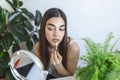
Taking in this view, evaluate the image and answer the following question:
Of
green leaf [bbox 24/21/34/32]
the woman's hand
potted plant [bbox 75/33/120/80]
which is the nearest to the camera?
potted plant [bbox 75/33/120/80]

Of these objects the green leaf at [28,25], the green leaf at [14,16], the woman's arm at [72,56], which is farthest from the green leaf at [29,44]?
the woman's arm at [72,56]

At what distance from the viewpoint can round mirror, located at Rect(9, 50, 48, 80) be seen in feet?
3.10

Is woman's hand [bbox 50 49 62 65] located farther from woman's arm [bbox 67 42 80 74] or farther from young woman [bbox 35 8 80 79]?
woman's arm [bbox 67 42 80 74]

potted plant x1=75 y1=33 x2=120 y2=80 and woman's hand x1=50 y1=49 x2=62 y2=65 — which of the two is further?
woman's hand x1=50 y1=49 x2=62 y2=65

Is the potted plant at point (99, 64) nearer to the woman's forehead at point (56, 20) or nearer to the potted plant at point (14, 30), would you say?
the woman's forehead at point (56, 20)

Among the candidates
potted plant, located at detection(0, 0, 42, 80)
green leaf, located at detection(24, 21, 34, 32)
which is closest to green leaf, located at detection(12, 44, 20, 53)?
potted plant, located at detection(0, 0, 42, 80)

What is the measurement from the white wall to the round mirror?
0.98m

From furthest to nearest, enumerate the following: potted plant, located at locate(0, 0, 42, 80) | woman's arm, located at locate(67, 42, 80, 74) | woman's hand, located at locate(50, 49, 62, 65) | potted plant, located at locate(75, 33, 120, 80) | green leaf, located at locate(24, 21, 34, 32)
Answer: green leaf, located at locate(24, 21, 34, 32) → potted plant, located at locate(0, 0, 42, 80) → woman's arm, located at locate(67, 42, 80, 74) → woman's hand, located at locate(50, 49, 62, 65) → potted plant, located at locate(75, 33, 120, 80)

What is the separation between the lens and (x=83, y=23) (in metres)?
1.91

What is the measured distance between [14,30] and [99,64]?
0.94 metres

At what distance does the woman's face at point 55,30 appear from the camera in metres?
1.31

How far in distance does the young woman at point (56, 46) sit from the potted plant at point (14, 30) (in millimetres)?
270

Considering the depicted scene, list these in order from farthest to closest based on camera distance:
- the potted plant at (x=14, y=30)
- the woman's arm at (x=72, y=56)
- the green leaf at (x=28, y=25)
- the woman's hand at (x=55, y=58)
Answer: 1. the green leaf at (x=28, y=25)
2. the potted plant at (x=14, y=30)
3. the woman's arm at (x=72, y=56)
4. the woman's hand at (x=55, y=58)

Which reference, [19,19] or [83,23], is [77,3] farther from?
[19,19]
